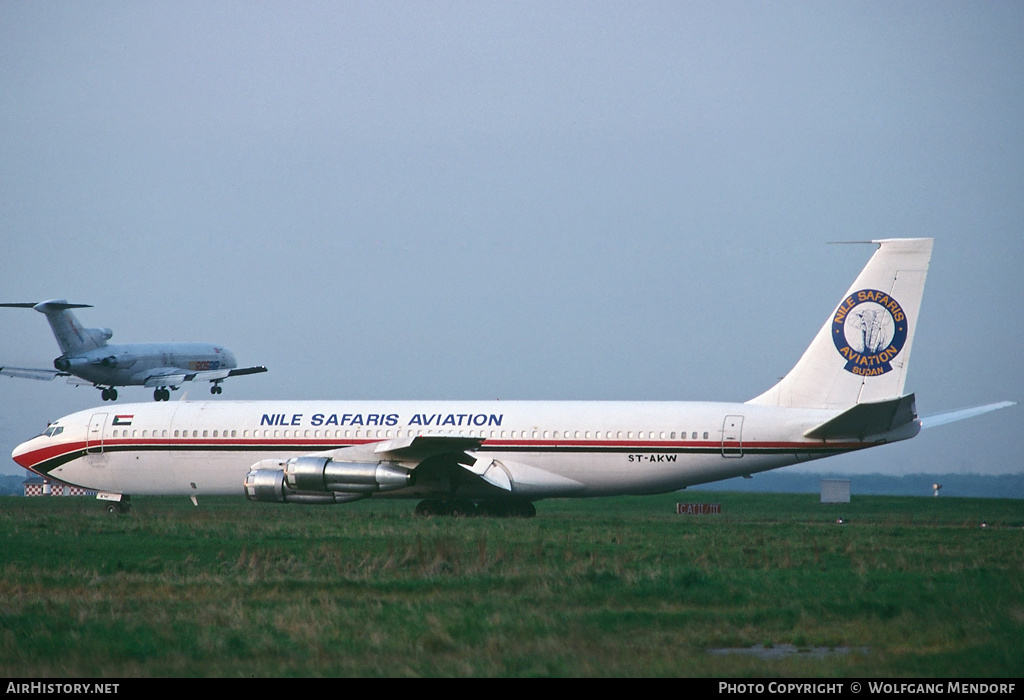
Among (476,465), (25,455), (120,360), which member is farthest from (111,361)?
(476,465)

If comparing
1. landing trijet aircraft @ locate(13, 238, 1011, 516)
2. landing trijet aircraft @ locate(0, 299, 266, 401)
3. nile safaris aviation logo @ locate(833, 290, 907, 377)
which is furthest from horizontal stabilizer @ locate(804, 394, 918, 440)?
landing trijet aircraft @ locate(0, 299, 266, 401)

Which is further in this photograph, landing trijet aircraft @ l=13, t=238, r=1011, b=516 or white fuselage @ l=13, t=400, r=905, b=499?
white fuselage @ l=13, t=400, r=905, b=499

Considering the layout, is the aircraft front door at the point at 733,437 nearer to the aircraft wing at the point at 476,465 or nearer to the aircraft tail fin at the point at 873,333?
the aircraft tail fin at the point at 873,333

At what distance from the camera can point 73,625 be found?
1273cm

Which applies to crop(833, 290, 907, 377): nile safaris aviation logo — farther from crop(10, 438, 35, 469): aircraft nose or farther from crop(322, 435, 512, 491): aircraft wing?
crop(10, 438, 35, 469): aircraft nose

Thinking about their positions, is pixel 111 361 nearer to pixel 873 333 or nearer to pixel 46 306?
pixel 46 306

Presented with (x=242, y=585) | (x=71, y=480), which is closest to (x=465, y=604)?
(x=242, y=585)

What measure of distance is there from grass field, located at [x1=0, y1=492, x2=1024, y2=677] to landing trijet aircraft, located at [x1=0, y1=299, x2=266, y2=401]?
52.2 m

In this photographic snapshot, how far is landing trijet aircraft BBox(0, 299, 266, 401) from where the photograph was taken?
75.7 m

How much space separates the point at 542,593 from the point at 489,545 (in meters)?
6.25

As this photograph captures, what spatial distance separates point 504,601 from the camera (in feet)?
47.8
